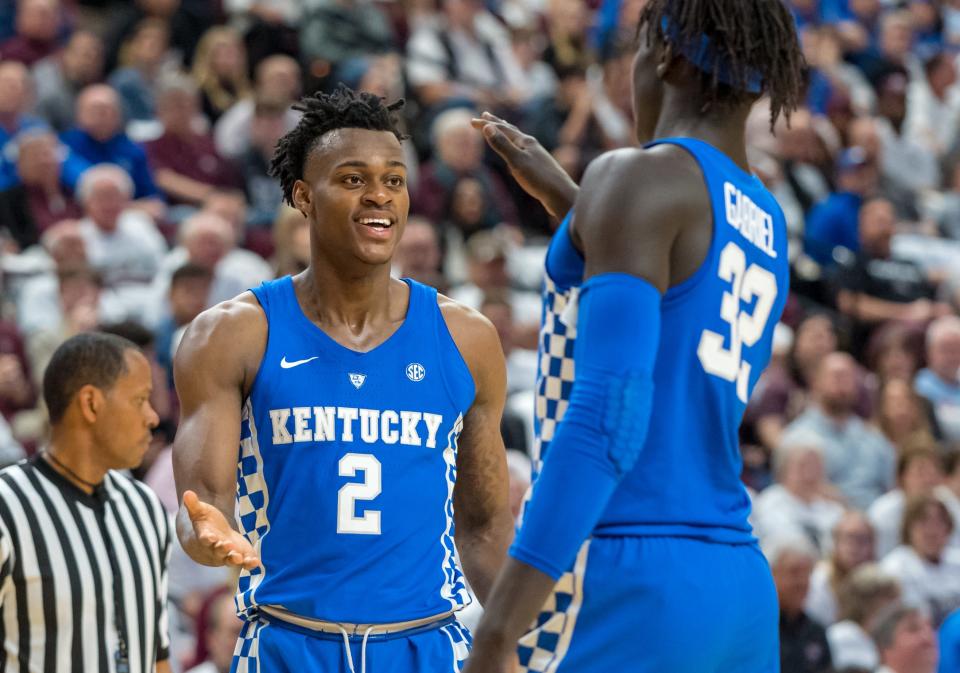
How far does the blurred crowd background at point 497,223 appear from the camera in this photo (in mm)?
8727

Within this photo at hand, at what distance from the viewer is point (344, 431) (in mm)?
4016

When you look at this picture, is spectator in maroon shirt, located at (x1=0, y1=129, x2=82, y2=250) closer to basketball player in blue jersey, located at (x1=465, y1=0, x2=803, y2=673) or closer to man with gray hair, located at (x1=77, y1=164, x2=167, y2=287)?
man with gray hair, located at (x1=77, y1=164, x2=167, y2=287)

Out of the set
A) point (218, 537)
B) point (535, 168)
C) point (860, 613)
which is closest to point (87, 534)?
point (218, 537)

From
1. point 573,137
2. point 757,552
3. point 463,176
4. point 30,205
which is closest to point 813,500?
point 463,176

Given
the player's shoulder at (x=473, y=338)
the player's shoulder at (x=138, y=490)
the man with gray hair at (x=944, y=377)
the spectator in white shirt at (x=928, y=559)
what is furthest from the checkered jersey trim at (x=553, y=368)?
the man with gray hair at (x=944, y=377)

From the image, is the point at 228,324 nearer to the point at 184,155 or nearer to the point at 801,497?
the point at 801,497

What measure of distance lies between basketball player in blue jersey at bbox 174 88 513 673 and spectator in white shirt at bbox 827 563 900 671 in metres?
4.21

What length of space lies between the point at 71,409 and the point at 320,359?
121cm

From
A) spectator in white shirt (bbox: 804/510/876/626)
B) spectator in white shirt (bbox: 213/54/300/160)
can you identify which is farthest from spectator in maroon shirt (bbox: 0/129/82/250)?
spectator in white shirt (bbox: 804/510/876/626)

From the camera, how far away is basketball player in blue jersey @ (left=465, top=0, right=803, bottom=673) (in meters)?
2.67

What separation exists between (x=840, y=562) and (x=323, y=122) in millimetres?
5480

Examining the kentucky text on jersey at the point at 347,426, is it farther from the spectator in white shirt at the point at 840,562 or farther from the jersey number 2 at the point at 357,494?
the spectator in white shirt at the point at 840,562

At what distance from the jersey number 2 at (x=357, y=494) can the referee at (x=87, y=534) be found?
3.77 ft

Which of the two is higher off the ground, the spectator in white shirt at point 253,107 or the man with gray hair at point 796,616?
the spectator in white shirt at point 253,107
